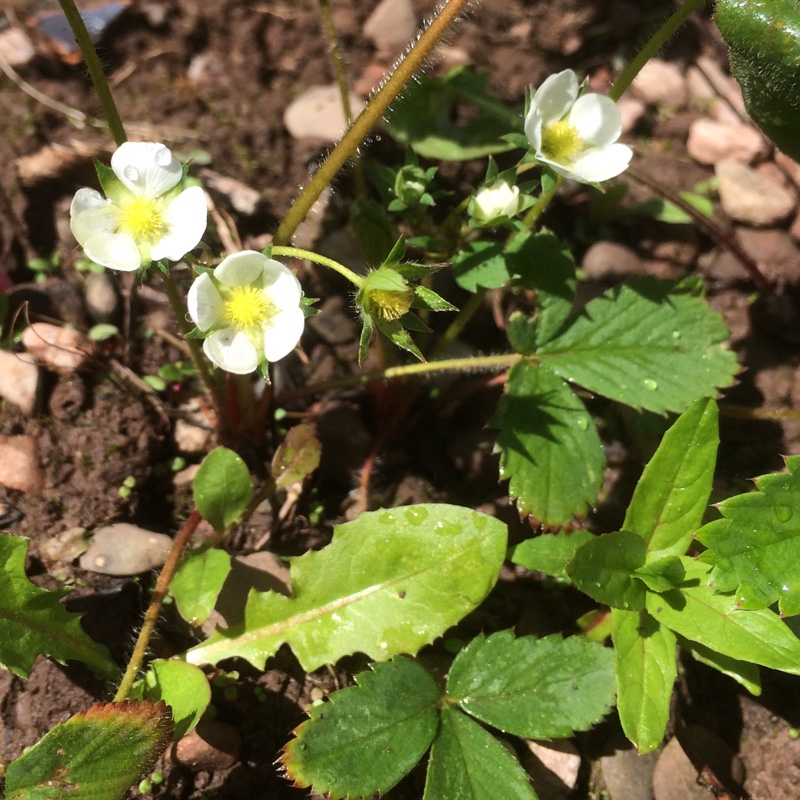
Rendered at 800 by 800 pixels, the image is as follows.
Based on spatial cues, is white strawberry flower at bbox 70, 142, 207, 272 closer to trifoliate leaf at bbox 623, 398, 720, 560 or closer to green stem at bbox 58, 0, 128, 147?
green stem at bbox 58, 0, 128, 147

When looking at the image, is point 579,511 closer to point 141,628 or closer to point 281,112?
point 141,628

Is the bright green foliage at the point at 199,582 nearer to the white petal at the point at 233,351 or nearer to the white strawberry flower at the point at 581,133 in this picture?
the white petal at the point at 233,351

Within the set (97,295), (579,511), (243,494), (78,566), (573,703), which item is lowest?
(78,566)

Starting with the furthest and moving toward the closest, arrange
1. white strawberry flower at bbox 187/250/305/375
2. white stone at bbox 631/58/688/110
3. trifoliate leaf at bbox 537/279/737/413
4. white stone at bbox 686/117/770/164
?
white stone at bbox 631/58/688/110
white stone at bbox 686/117/770/164
trifoliate leaf at bbox 537/279/737/413
white strawberry flower at bbox 187/250/305/375

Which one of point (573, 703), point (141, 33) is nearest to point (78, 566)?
point (573, 703)

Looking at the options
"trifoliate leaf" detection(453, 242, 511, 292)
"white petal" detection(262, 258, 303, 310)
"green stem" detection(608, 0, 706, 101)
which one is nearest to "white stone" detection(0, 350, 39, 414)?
"white petal" detection(262, 258, 303, 310)

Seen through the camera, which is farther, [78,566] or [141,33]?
[141,33]
